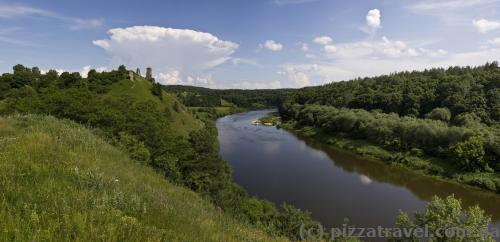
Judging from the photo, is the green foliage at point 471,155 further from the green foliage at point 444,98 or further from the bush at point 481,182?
the green foliage at point 444,98

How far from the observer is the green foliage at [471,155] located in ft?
127

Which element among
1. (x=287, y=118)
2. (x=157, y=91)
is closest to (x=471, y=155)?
(x=157, y=91)

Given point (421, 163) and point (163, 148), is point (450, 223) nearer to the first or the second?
point (163, 148)

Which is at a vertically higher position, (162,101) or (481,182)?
(162,101)

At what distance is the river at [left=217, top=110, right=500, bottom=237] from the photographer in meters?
28.8

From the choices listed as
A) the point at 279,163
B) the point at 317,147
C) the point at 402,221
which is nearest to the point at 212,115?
the point at 317,147

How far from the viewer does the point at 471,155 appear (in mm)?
39031

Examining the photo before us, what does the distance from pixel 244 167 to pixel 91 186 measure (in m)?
38.5

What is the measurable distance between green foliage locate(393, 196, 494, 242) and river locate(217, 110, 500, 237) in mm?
9879

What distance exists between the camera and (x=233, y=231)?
251 inches

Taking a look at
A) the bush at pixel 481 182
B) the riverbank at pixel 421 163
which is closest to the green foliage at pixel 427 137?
the riverbank at pixel 421 163

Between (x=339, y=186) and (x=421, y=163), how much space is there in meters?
15.2

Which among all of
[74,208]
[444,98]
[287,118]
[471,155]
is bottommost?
[287,118]

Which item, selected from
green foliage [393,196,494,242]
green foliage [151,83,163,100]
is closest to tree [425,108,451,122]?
green foliage [393,196,494,242]
